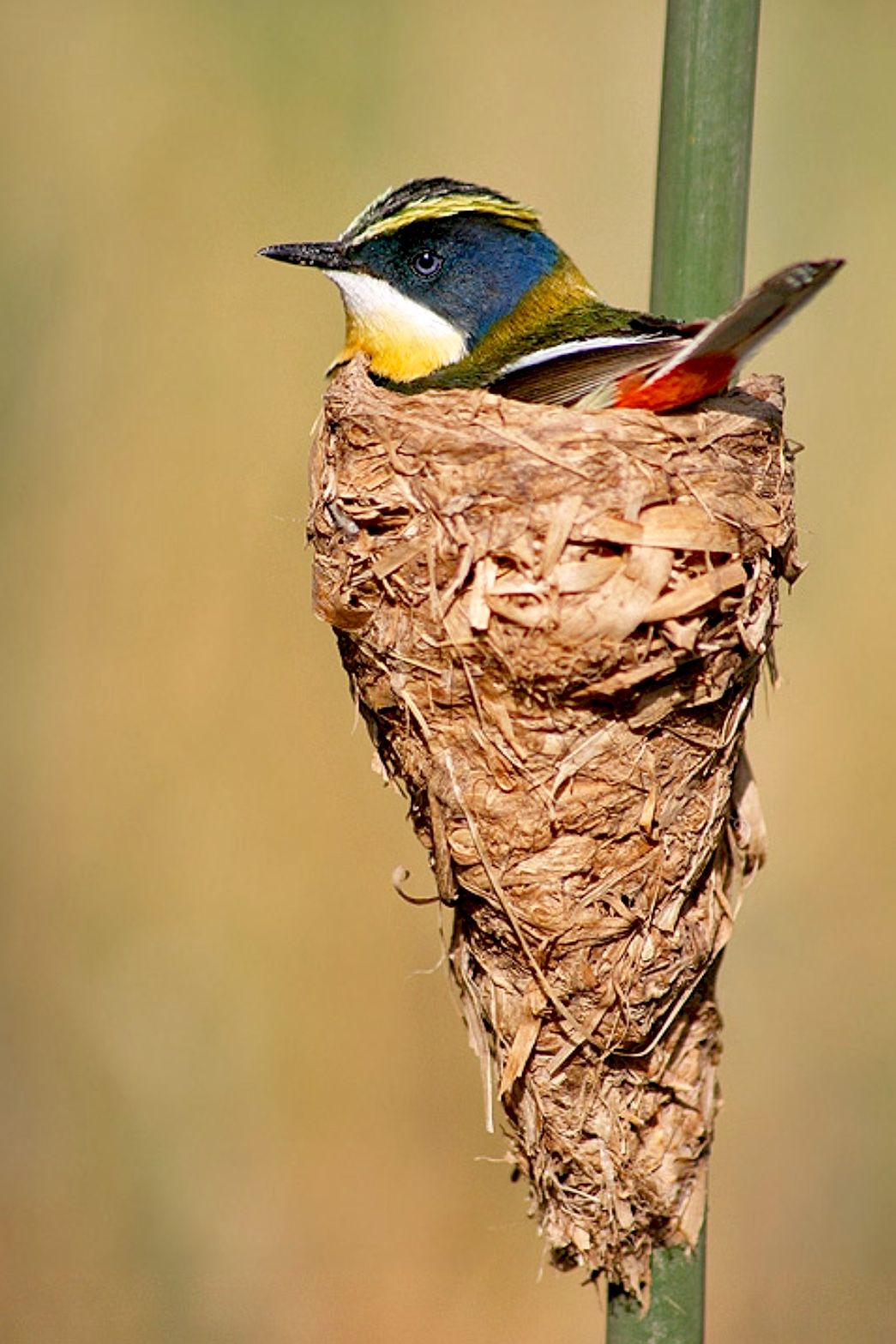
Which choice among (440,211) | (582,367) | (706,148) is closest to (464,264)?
(440,211)

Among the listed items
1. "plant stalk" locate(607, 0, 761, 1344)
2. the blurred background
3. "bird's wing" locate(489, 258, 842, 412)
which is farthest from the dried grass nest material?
the blurred background

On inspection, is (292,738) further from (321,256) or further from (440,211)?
(440,211)

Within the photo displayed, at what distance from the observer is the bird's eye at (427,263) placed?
3.09 meters

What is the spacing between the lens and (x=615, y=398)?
98.3 inches

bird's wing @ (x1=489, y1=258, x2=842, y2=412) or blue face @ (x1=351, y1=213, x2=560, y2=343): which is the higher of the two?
blue face @ (x1=351, y1=213, x2=560, y2=343)

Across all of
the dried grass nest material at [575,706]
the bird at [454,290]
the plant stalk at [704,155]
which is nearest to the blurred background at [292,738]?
the bird at [454,290]

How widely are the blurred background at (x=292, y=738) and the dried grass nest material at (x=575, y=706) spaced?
1.98m

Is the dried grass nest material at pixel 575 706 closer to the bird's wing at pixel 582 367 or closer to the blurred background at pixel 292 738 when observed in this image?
the bird's wing at pixel 582 367

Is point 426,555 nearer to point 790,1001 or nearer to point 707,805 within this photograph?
point 707,805

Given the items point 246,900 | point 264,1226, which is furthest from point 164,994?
point 264,1226

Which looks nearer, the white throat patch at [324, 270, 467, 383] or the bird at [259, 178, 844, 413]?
the bird at [259, 178, 844, 413]

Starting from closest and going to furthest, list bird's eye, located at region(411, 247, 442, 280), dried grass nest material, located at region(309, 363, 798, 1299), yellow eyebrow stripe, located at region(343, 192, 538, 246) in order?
dried grass nest material, located at region(309, 363, 798, 1299), yellow eyebrow stripe, located at region(343, 192, 538, 246), bird's eye, located at region(411, 247, 442, 280)

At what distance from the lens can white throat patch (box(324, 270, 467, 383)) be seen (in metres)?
3.09

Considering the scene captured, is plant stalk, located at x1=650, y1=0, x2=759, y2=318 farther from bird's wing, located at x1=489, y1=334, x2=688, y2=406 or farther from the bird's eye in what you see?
the bird's eye
